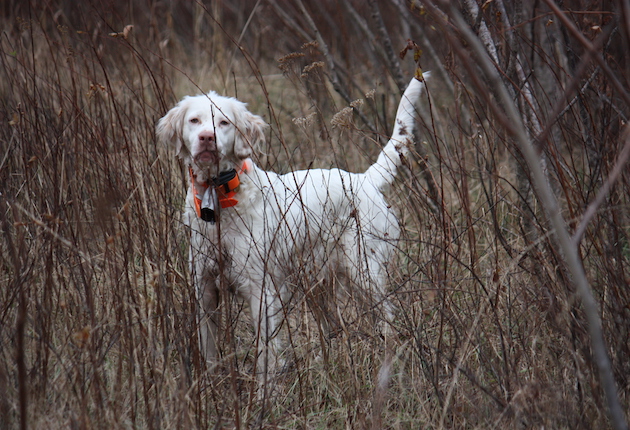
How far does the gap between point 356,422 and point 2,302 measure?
4.25ft

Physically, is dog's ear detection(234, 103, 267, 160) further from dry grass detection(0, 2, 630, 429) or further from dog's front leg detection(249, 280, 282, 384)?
dog's front leg detection(249, 280, 282, 384)

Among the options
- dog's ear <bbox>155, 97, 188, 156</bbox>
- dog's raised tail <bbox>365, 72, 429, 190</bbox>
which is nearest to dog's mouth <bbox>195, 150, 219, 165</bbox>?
dog's ear <bbox>155, 97, 188, 156</bbox>

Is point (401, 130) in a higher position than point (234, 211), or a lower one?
higher

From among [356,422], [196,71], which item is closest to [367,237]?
[356,422]

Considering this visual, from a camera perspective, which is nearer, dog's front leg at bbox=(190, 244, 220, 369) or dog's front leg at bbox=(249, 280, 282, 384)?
dog's front leg at bbox=(249, 280, 282, 384)

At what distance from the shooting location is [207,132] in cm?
263

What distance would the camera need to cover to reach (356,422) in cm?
211

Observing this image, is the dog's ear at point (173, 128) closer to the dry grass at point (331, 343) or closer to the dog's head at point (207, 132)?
the dog's head at point (207, 132)

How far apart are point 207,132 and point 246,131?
1.22ft

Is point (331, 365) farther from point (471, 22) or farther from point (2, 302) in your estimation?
point (471, 22)

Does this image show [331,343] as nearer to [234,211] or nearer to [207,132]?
[234,211]

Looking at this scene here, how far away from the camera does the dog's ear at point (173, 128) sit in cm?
287

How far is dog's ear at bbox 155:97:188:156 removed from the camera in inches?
113

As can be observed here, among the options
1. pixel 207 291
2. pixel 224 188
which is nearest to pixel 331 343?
pixel 207 291
